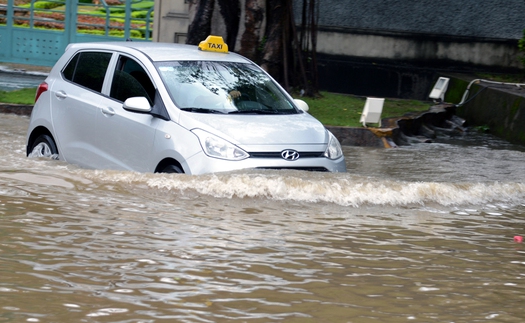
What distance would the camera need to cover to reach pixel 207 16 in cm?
1409

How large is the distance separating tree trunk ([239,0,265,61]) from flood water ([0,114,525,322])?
6374 mm

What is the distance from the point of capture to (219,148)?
6.89 metres

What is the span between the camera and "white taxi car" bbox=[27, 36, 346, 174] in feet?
22.8

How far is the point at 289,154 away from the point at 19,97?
8688 mm

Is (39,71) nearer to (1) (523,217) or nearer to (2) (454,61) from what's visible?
(2) (454,61)

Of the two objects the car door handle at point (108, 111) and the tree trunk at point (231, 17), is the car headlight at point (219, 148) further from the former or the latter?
the tree trunk at point (231, 17)

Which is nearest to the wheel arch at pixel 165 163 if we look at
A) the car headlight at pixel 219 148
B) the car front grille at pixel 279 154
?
the car headlight at pixel 219 148

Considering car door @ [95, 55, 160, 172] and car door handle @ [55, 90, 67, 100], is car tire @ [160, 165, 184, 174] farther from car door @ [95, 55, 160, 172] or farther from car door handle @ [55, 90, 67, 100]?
car door handle @ [55, 90, 67, 100]

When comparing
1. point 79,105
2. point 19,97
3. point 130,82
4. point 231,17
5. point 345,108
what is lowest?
point 19,97

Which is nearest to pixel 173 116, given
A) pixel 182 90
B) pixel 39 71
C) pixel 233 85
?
pixel 182 90

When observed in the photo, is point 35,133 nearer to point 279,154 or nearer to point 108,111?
point 108,111

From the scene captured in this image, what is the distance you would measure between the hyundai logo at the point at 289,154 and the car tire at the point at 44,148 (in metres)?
2.51

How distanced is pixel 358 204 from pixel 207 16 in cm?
776

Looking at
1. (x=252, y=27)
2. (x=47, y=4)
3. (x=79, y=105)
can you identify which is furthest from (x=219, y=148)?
(x=47, y=4)
